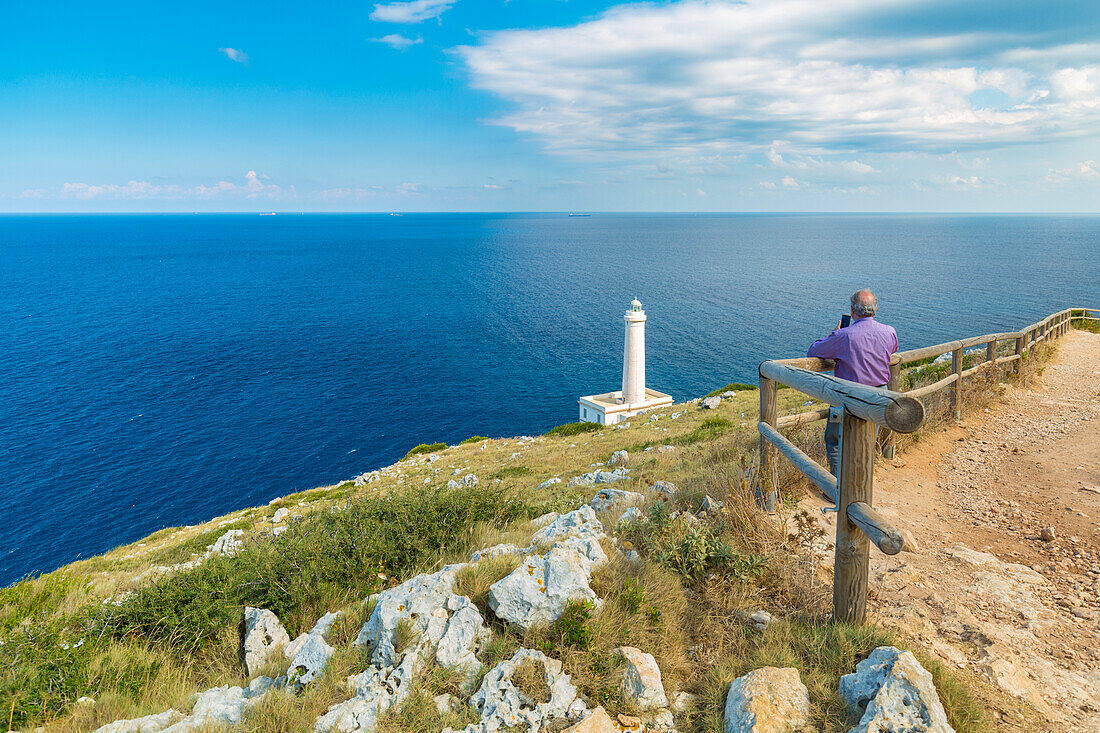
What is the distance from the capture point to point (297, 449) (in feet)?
143

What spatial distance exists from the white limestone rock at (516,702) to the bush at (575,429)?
32141mm

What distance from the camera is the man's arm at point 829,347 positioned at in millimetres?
6764

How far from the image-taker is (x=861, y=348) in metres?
6.68

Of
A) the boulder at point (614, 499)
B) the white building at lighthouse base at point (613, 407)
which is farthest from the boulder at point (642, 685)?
the white building at lighthouse base at point (613, 407)

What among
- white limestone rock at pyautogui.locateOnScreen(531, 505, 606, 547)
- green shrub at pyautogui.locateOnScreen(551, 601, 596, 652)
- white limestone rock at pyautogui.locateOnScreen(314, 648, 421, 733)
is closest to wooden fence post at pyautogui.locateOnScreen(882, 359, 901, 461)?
white limestone rock at pyautogui.locateOnScreen(531, 505, 606, 547)

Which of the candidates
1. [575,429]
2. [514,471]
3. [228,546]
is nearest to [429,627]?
[228,546]

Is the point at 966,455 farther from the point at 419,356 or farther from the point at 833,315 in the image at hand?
the point at 833,315

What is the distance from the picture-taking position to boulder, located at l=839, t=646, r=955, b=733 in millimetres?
3252

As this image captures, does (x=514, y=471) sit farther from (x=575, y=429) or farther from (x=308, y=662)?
(x=575, y=429)

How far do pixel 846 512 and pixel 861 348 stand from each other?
2974mm

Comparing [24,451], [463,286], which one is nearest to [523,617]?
[24,451]

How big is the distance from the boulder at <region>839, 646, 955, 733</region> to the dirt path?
2.49ft

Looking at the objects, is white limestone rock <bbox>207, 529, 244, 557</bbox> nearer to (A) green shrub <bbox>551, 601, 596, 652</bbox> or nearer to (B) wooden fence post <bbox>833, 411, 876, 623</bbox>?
(A) green shrub <bbox>551, 601, 596, 652</bbox>

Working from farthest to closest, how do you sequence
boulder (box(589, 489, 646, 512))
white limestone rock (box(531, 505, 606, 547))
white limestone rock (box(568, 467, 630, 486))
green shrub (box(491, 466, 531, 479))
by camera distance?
green shrub (box(491, 466, 531, 479)) → white limestone rock (box(568, 467, 630, 486)) → boulder (box(589, 489, 646, 512)) → white limestone rock (box(531, 505, 606, 547))
